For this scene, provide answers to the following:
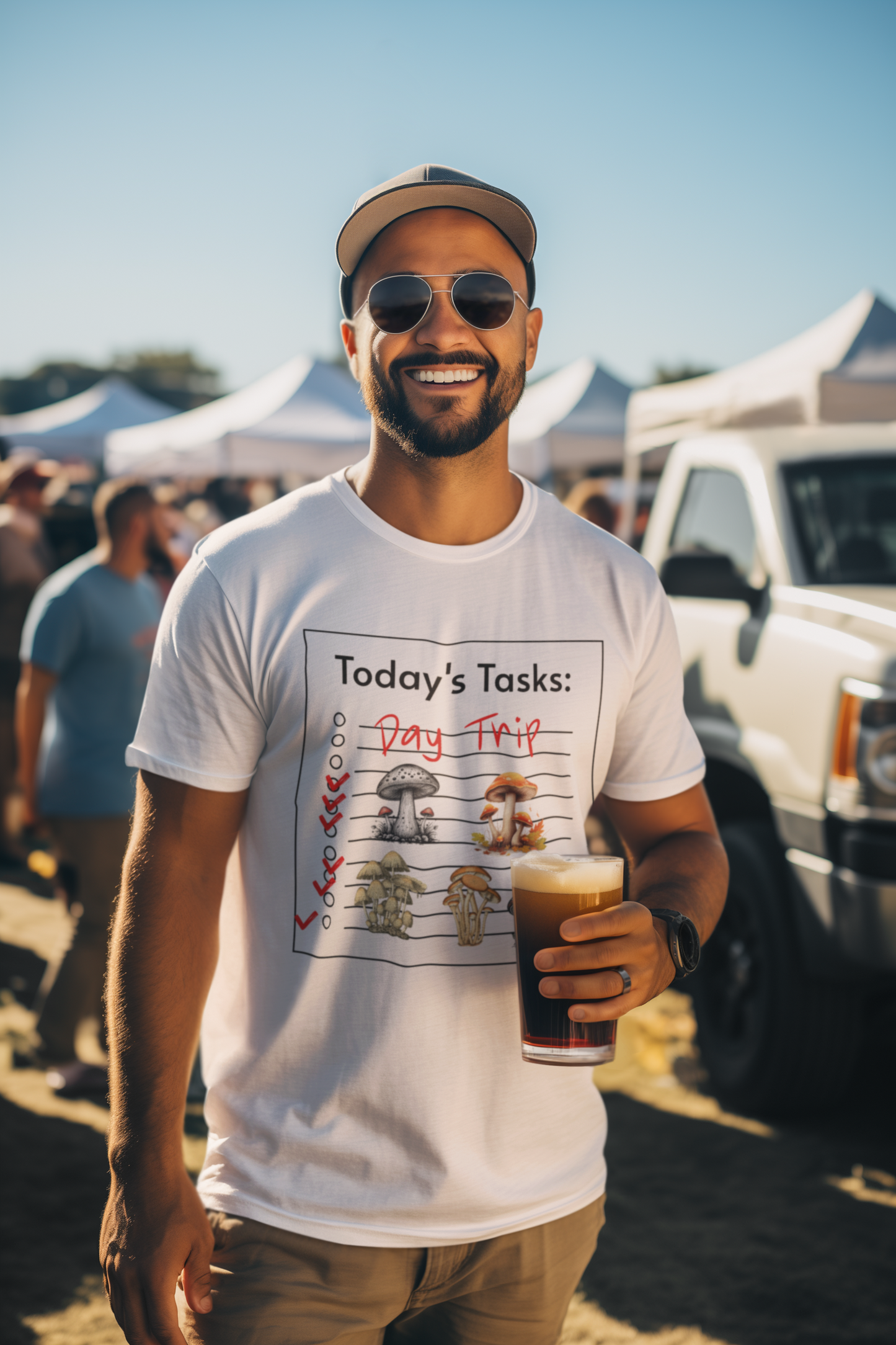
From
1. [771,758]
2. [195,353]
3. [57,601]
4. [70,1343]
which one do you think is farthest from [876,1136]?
[195,353]

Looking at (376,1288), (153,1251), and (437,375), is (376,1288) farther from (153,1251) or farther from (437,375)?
(437,375)

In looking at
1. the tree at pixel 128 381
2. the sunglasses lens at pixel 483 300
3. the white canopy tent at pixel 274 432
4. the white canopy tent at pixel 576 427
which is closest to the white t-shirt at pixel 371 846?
the sunglasses lens at pixel 483 300

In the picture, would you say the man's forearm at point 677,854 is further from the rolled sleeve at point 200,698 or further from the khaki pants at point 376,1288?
the rolled sleeve at point 200,698

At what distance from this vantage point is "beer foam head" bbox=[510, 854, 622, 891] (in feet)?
4.95

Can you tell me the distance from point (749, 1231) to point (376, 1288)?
2.52m

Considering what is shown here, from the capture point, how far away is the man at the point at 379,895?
1517 millimetres

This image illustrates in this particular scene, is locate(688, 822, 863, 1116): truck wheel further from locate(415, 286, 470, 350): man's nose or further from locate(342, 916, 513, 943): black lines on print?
locate(415, 286, 470, 350): man's nose

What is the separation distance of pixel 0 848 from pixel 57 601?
13.7ft

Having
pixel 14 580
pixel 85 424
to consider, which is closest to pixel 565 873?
pixel 14 580

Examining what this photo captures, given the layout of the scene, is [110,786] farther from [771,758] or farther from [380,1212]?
[380,1212]

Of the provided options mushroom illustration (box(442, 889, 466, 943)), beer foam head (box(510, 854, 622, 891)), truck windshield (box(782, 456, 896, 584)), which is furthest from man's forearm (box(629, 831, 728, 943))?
truck windshield (box(782, 456, 896, 584))

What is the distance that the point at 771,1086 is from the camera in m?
4.23

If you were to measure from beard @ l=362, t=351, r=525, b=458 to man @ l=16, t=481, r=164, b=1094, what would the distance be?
123 inches

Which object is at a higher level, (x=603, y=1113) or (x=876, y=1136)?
(x=603, y=1113)
